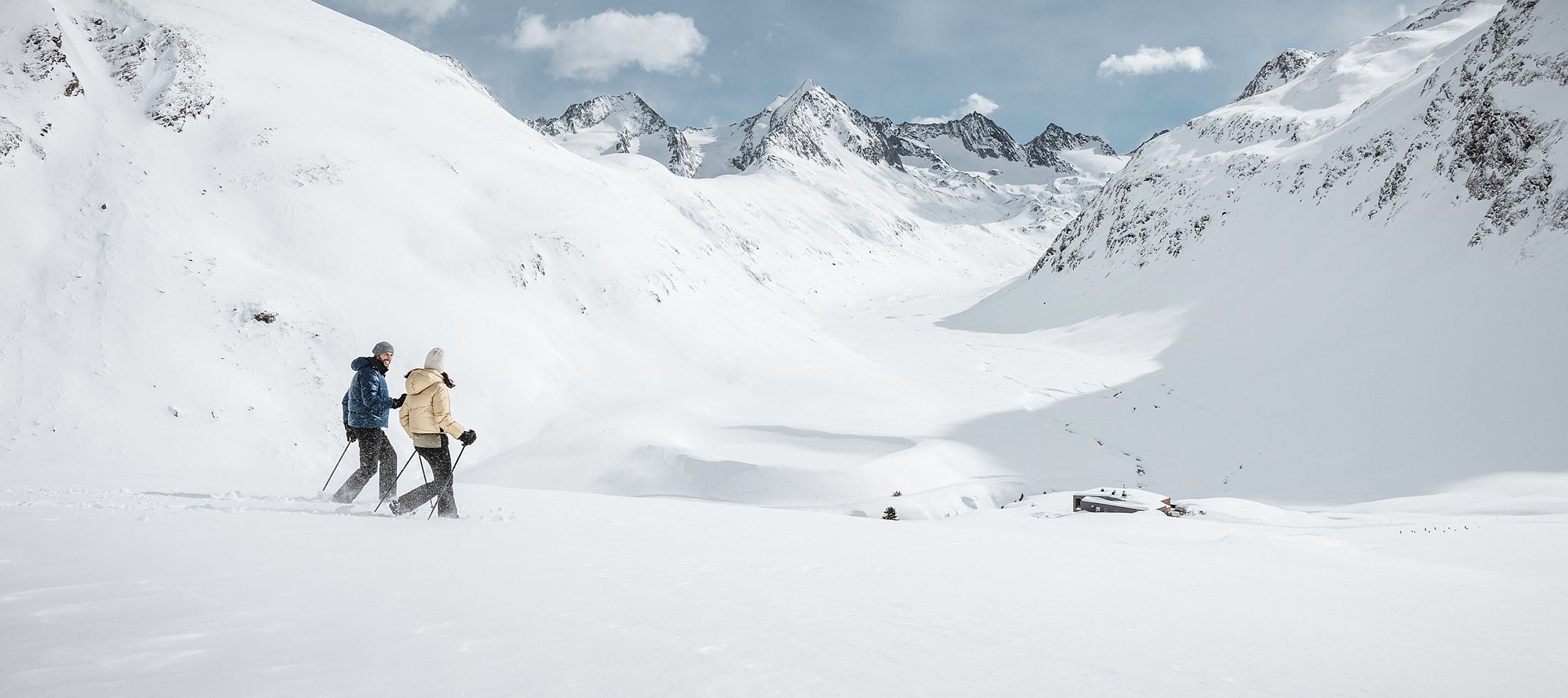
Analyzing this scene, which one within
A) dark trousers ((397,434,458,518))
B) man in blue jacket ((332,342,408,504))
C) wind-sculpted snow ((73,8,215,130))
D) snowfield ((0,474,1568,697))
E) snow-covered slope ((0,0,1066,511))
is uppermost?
wind-sculpted snow ((73,8,215,130))

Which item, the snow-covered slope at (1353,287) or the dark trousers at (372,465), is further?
the snow-covered slope at (1353,287)

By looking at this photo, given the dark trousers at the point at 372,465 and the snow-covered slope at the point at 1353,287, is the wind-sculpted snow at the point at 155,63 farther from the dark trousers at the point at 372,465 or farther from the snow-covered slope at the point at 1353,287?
the snow-covered slope at the point at 1353,287

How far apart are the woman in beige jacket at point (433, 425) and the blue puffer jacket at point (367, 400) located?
772mm

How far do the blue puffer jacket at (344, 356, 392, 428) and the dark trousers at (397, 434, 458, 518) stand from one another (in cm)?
97

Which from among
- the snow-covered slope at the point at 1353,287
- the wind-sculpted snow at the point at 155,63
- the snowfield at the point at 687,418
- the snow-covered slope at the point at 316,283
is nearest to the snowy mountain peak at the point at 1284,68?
the snow-covered slope at the point at 1353,287

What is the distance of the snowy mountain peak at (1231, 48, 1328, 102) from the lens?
110938 mm

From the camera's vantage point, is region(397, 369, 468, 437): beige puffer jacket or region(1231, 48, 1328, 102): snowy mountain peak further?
region(1231, 48, 1328, 102): snowy mountain peak

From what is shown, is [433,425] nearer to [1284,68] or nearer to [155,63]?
[155,63]

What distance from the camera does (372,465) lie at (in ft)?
26.9

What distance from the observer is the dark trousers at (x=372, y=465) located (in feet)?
26.2

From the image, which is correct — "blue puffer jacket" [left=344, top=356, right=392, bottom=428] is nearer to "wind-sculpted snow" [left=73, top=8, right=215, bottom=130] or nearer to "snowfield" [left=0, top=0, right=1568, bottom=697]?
"snowfield" [left=0, top=0, right=1568, bottom=697]

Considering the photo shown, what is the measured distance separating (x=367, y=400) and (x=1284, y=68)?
143505 mm

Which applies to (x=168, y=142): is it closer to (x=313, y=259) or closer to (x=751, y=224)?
(x=313, y=259)

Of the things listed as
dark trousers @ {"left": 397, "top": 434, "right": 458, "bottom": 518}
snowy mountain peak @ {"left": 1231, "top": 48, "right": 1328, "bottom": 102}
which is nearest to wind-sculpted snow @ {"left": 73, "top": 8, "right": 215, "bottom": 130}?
dark trousers @ {"left": 397, "top": 434, "right": 458, "bottom": 518}
